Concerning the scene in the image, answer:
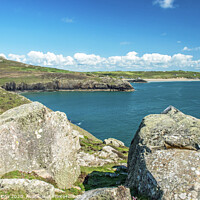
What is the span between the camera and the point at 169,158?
436 inches

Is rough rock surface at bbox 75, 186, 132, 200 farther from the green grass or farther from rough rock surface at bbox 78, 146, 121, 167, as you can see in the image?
the green grass

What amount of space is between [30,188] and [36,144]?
5.23m

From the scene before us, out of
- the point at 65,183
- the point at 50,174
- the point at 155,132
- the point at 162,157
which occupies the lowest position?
the point at 65,183

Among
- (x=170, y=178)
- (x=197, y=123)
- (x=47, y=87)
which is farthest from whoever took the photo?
(x=47, y=87)

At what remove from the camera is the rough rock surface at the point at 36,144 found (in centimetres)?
1405

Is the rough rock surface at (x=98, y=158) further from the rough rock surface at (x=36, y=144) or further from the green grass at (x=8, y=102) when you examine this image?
the green grass at (x=8, y=102)

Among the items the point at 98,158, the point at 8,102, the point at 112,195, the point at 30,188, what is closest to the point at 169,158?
the point at 112,195

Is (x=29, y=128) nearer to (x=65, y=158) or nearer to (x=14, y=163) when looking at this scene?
(x=14, y=163)

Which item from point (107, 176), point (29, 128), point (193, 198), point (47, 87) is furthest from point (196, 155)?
point (47, 87)

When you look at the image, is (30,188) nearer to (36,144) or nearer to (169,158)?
(36,144)

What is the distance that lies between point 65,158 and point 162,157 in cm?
944

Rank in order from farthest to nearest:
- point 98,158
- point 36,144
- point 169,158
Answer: point 98,158
point 36,144
point 169,158

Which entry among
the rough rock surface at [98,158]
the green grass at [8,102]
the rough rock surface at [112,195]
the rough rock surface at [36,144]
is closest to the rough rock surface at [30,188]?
the rough rock surface at [112,195]

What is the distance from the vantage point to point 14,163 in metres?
14.0
